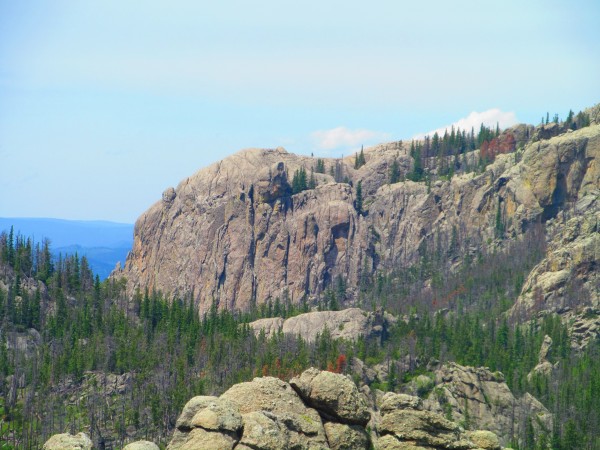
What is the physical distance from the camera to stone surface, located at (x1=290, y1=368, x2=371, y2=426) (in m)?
68.6

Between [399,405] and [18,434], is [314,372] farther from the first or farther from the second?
[18,434]

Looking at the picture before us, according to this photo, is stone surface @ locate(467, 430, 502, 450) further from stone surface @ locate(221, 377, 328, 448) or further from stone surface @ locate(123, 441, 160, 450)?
stone surface @ locate(123, 441, 160, 450)

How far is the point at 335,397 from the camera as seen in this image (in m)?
68.4

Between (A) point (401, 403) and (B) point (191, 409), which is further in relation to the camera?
(A) point (401, 403)

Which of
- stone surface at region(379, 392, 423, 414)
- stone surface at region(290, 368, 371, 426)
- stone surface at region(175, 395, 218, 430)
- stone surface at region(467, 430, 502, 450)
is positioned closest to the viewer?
stone surface at region(175, 395, 218, 430)

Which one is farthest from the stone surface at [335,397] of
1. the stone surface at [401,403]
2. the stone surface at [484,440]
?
the stone surface at [484,440]

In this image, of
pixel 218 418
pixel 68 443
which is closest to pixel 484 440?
pixel 218 418

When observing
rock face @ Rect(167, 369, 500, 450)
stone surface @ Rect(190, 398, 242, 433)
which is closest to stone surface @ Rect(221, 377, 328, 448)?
rock face @ Rect(167, 369, 500, 450)

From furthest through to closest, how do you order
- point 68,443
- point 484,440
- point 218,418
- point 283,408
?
point 484,440
point 283,408
point 218,418
point 68,443

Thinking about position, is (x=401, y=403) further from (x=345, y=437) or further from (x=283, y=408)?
(x=283, y=408)

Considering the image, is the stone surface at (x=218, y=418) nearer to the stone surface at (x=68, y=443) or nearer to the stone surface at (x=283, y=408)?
the stone surface at (x=283, y=408)

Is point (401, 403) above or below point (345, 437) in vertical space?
above

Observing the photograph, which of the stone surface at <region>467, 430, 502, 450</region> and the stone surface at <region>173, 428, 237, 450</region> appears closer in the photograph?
the stone surface at <region>173, 428, 237, 450</region>

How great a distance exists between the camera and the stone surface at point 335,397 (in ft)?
225
